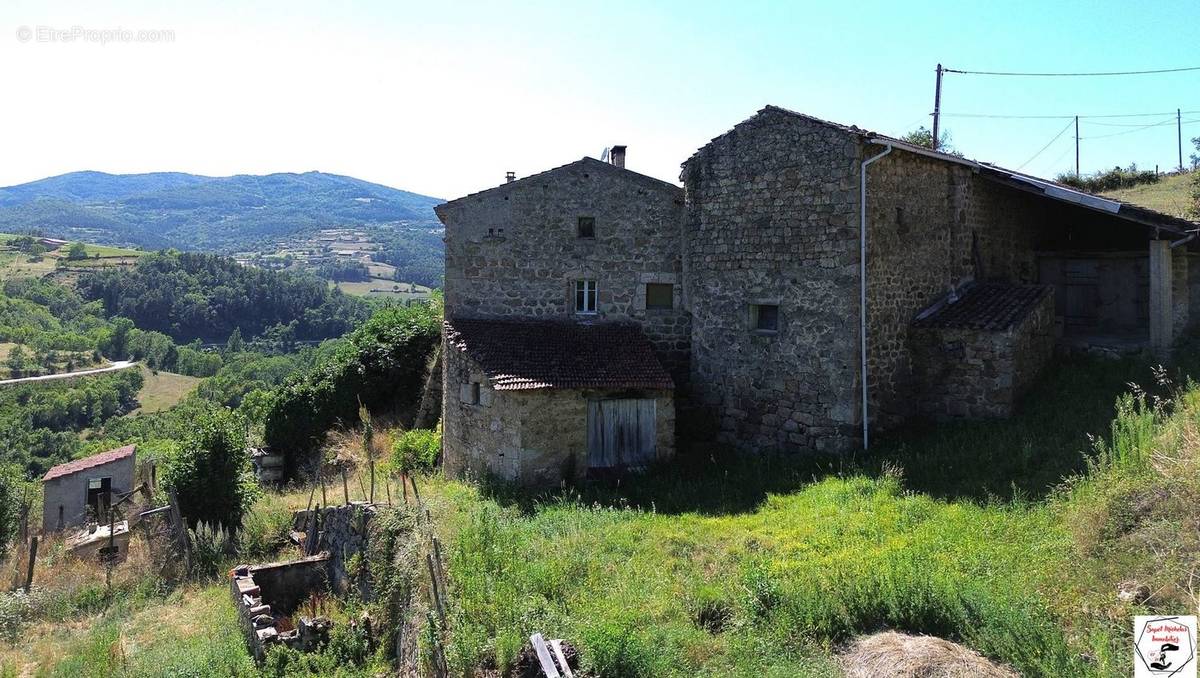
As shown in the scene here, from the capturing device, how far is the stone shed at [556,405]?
530 inches

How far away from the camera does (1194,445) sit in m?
8.12

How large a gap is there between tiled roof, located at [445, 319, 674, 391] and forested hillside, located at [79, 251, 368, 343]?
89.9m

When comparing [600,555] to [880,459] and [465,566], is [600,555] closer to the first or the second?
[465,566]

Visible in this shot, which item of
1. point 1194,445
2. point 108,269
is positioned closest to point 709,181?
point 1194,445

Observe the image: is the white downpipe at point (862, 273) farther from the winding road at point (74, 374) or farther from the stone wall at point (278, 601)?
the winding road at point (74, 374)

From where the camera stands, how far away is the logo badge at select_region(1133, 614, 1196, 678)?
18.2 ft

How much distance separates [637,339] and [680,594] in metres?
8.07

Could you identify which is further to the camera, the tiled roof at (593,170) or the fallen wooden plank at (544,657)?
the tiled roof at (593,170)

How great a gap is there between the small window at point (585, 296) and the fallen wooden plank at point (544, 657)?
9.95 m

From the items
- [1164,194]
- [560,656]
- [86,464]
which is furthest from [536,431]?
[86,464]

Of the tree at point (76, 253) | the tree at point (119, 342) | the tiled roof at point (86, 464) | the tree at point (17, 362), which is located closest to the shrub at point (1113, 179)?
the tiled roof at point (86, 464)

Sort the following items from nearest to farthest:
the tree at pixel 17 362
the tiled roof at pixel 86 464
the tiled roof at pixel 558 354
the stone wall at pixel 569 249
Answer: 1. the tiled roof at pixel 558 354
2. the stone wall at pixel 569 249
3. the tiled roof at pixel 86 464
4. the tree at pixel 17 362

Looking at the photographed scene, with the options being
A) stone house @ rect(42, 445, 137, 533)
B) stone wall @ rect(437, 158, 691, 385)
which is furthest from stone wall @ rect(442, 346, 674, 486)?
stone house @ rect(42, 445, 137, 533)

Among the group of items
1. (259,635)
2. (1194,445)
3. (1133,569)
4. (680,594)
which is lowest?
(259,635)
